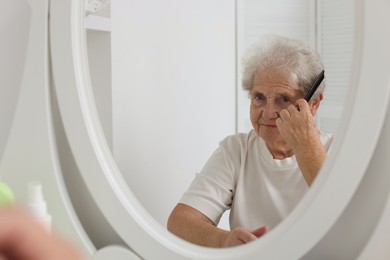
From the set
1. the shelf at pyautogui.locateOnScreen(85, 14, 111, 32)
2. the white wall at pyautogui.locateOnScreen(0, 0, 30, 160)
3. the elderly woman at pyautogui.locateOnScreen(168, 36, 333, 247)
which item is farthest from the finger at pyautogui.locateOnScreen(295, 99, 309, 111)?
the white wall at pyautogui.locateOnScreen(0, 0, 30, 160)

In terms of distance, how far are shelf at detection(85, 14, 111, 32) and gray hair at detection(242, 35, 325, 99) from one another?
20 cm

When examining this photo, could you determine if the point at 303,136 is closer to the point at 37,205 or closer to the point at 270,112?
the point at 270,112

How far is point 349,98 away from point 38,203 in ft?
1.27

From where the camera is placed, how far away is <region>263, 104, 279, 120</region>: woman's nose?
0.68 m

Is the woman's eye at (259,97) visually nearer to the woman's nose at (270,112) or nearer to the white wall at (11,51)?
the woman's nose at (270,112)

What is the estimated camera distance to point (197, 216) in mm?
734

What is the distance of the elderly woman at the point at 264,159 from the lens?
0.66 metres

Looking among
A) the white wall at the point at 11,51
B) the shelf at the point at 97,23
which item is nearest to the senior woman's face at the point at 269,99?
the shelf at the point at 97,23

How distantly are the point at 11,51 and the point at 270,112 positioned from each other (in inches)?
15.9

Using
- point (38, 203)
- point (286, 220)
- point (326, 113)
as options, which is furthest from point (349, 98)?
point (38, 203)

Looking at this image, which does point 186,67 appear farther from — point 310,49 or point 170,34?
point 310,49

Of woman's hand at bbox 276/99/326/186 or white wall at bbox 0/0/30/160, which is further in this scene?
white wall at bbox 0/0/30/160

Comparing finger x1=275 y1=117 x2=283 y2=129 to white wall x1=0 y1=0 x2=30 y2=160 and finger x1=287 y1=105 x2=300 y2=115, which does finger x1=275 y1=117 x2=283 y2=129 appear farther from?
white wall x1=0 y1=0 x2=30 y2=160

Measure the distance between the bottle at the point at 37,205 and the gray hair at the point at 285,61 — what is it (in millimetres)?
284
